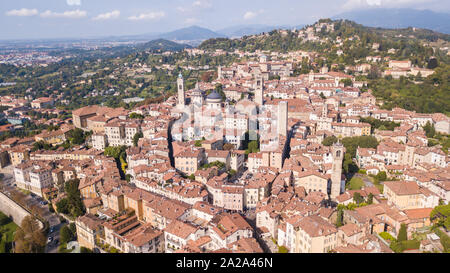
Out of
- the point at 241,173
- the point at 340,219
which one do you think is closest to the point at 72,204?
the point at 241,173

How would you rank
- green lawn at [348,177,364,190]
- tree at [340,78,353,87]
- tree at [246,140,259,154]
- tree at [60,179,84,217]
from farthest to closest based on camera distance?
tree at [340,78,353,87] < tree at [246,140,259,154] < green lawn at [348,177,364,190] < tree at [60,179,84,217]

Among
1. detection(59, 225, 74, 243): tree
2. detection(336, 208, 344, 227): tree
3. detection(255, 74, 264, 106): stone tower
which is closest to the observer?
detection(336, 208, 344, 227): tree

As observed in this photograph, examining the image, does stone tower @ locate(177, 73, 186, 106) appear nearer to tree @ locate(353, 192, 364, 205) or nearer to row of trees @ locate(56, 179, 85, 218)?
row of trees @ locate(56, 179, 85, 218)

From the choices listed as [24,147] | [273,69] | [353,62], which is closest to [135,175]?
[24,147]

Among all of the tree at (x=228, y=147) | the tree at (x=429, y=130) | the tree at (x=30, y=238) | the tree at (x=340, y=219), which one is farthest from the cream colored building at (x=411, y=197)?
the tree at (x=30, y=238)

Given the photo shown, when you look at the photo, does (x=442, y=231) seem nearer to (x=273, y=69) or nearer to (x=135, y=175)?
(x=135, y=175)

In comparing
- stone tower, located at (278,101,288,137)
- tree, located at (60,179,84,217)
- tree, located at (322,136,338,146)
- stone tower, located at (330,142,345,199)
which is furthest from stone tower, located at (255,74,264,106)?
tree, located at (60,179,84,217)

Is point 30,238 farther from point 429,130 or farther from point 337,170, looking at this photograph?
point 429,130
